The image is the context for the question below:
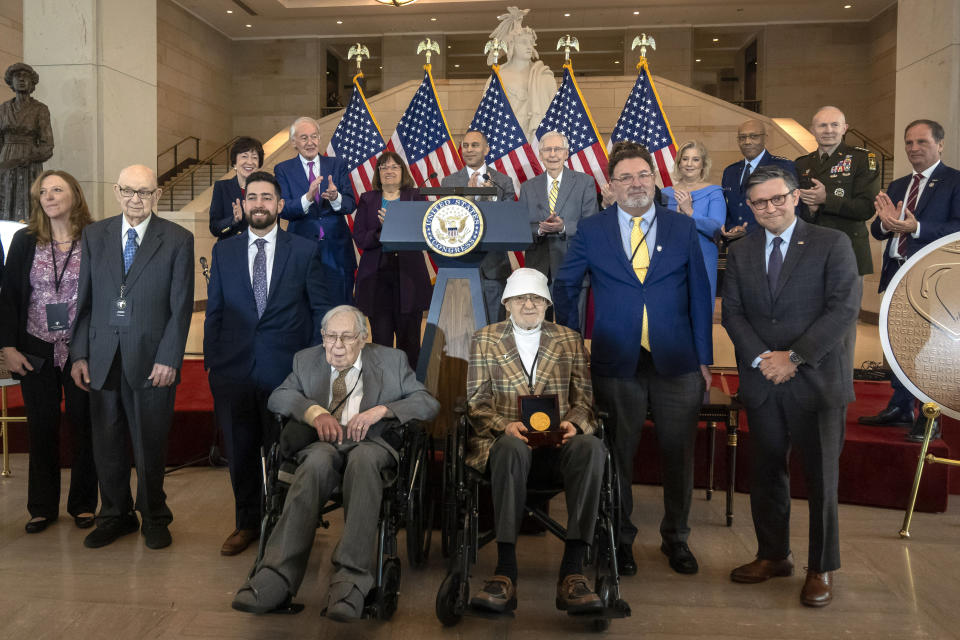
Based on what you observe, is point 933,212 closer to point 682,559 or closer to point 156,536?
point 682,559

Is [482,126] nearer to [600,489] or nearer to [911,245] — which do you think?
[911,245]

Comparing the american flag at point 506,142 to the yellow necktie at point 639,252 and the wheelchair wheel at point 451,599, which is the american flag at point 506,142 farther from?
the wheelchair wheel at point 451,599

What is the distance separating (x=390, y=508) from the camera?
121 inches

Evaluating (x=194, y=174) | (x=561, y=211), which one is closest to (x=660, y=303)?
(x=561, y=211)

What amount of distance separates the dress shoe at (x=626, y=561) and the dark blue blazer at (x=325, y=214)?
2648 mm

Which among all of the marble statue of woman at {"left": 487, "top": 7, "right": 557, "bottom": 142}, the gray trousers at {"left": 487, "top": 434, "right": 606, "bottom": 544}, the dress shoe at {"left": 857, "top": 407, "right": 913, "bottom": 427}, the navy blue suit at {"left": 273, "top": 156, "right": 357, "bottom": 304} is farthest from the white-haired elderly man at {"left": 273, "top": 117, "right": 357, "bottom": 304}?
the marble statue of woman at {"left": 487, "top": 7, "right": 557, "bottom": 142}

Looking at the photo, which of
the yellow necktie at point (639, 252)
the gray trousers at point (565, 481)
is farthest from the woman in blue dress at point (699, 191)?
the gray trousers at point (565, 481)

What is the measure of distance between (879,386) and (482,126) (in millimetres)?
3892

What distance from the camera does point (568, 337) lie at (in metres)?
3.48

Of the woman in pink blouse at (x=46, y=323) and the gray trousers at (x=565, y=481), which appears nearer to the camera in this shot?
the gray trousers at (x=565, y=481)

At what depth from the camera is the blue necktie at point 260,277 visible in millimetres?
3791

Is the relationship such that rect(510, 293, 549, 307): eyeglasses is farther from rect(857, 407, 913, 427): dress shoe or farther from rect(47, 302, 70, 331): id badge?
rect(857, 407, 913, 427): dress shoe

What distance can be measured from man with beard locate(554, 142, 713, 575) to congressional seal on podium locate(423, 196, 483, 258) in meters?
0.52

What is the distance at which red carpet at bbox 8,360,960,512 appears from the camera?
4.36 meters
